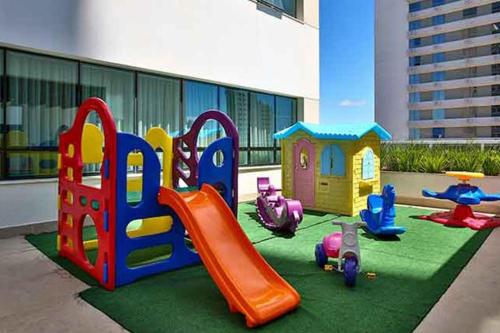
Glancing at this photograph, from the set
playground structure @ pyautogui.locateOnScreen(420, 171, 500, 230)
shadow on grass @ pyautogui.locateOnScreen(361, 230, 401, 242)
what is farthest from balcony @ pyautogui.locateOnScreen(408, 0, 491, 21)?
shadow on grass @ pyautogui.locateOnScreen(361, 230, 401, 242)

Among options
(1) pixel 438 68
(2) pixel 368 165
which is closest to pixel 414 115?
(1) pixel 438 68

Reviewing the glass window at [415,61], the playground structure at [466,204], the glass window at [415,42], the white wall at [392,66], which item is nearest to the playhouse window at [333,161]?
the playground structure at [466,204]

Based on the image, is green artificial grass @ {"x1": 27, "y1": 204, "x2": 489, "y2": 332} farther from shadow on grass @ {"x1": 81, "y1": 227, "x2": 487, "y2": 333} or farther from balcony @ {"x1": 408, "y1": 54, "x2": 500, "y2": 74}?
balcony @ {"x1": 408, "y1": 54, "x2": 500, "y2": 74}

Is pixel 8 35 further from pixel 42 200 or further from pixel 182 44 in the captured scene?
pixel 182 44

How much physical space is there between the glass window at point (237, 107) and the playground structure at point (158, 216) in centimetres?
470

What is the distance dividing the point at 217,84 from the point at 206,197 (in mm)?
5985

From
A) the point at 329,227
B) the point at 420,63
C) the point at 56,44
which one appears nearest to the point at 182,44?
the point at 56,44

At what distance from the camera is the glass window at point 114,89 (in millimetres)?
7336

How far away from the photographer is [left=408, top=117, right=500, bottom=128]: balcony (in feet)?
126

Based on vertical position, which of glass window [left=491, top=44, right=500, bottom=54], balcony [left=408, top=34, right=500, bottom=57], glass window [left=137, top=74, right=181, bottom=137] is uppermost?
balcony [left=408, top=34, right=500, bottom=57]

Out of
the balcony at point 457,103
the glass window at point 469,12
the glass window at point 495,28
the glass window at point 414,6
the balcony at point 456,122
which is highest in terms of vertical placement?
the glass window at point 414,6

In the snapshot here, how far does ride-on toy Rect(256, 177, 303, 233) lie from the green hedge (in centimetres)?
456

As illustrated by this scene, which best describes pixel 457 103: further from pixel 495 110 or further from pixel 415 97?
pixel 415 97

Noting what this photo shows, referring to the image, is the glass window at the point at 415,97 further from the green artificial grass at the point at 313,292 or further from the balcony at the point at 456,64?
the green artificial grass at the point at 313,292
